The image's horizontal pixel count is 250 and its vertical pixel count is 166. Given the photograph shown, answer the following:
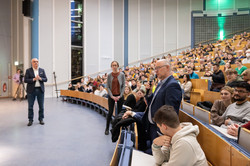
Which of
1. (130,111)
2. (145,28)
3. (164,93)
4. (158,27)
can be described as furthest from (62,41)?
(164,93)

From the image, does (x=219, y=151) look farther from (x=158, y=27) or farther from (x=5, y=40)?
(x=158, y=27)

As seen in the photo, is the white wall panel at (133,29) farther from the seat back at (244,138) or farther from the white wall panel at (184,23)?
the seat back at (244,138)

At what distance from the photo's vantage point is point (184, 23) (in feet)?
43.9

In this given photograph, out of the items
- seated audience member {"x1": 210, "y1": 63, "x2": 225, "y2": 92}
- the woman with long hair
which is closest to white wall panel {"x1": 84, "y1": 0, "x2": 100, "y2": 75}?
the woman with long hair

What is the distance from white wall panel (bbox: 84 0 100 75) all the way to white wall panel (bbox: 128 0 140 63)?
2245 millimetres

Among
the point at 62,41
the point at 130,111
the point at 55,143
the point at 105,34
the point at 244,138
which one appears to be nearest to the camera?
the point at 244,138

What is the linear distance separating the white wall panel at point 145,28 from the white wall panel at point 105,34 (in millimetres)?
2064

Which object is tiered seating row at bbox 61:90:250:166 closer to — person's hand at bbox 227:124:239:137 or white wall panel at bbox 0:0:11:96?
person's hand at bbox 227:124:239:137

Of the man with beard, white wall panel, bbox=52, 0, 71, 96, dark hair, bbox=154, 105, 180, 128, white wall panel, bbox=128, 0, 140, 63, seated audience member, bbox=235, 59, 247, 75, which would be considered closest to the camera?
dark hair, bbox=154, 105, 180, 128

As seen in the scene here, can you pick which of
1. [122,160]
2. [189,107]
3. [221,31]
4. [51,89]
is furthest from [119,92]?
[221,31]

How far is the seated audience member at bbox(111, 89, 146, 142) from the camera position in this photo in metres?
2.36

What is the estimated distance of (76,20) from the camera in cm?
1123

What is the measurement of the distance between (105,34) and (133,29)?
79.4 inches

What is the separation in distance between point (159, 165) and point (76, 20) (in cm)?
1102
